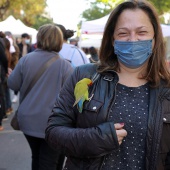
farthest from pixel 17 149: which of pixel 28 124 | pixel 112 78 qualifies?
pixel 112 78

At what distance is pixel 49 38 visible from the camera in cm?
338

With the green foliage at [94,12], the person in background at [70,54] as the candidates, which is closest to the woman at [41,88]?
the person in background at [70,54]

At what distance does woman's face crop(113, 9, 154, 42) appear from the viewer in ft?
5.83

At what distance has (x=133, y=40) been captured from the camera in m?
1.78

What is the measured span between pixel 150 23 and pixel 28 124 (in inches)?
71.8

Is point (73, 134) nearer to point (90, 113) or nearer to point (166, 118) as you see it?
point (90, 113)

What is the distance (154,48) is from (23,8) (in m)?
36.9

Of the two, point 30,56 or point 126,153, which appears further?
point 30,56

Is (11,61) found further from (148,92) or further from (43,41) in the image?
(148,92)

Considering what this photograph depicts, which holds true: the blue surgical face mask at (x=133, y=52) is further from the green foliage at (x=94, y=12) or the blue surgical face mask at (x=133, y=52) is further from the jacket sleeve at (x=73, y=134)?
the green foliage at (x=94, y=12)

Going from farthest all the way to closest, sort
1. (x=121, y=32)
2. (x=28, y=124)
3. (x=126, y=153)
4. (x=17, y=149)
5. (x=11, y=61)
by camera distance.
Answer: (x=11, y=61) → (x=17, y=149) → (x=28, y=124) → (x=121, y=32) → (x=126, y=153)

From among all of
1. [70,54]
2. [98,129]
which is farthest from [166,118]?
[70,54]

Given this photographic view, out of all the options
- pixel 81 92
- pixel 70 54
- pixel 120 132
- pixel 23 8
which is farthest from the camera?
pixel 23 8

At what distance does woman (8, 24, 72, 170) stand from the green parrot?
5.05 feet
